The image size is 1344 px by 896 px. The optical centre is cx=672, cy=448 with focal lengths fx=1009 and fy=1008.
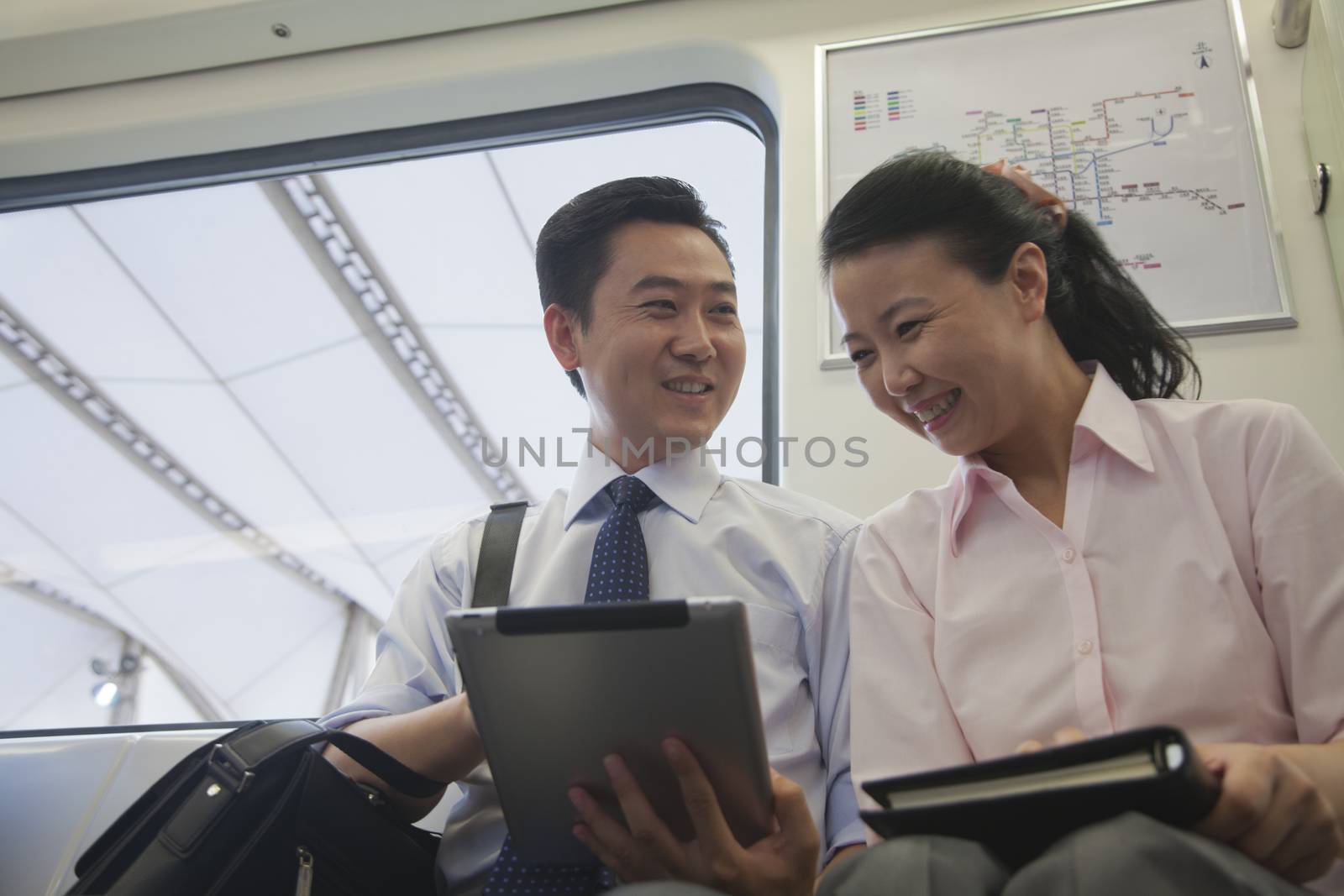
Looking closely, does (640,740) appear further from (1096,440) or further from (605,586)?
(1096,440)

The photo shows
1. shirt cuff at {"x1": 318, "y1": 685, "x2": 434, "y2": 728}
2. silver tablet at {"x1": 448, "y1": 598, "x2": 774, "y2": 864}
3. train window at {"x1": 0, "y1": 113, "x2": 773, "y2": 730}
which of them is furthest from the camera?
train window at {"x1": 0, "y1": 113, "x2": 773, "y2": 730}

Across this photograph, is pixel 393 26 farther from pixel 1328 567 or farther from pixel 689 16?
pixel 1328 567

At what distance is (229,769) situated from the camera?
1.04 meters

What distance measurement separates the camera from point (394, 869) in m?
1.15

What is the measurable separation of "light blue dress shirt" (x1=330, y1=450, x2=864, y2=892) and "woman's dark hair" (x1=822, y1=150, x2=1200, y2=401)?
15.7 inches

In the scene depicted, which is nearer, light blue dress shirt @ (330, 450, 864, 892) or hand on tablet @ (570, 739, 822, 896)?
hand on tablet @ (570, 739, 822, 896)

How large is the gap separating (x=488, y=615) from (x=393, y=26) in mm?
2048

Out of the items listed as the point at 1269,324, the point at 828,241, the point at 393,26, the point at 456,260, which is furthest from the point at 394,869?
the point at 393,26

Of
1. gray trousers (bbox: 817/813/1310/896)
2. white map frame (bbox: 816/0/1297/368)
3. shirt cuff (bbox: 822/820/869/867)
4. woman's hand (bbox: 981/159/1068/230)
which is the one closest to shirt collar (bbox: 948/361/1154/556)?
woman's hand (bbox: 981/159/1068/230)

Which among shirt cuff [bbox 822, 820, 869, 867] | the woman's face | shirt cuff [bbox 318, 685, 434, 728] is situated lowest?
shirt cuff [bbox 822, 820, 869, 867]

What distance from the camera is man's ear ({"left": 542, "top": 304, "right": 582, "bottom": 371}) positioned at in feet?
5.40

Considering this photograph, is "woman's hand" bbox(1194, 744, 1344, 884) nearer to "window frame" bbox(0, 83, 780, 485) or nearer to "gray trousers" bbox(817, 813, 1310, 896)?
"gray trousers" bbox(817, 813, 1310, 896)

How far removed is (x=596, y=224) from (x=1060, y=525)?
33.6 inches

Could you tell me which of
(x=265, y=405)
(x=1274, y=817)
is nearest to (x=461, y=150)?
(x=265, y=405)
